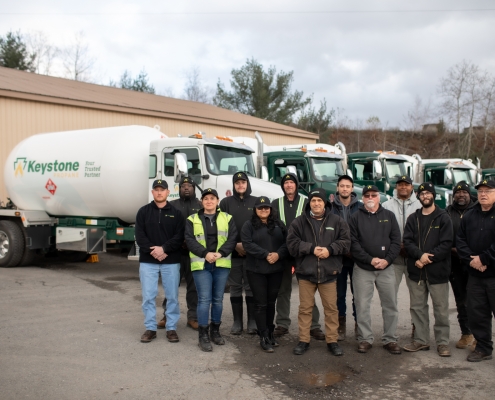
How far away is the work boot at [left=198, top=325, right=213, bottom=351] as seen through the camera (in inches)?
Answer: 235

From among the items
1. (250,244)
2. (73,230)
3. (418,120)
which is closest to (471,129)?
(418,120)

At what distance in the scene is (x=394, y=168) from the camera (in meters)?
16.4

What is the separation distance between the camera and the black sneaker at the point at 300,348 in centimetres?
583

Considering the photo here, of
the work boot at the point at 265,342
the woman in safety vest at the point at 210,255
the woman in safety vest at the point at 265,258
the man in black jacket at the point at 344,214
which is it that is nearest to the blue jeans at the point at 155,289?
the woman in safety vest at the point at 210,255

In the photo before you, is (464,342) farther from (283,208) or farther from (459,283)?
(283,208)

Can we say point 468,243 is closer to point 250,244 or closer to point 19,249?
point 250,244

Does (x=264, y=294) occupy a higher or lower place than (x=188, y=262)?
lower

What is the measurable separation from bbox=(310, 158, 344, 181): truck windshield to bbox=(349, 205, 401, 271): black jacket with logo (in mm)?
6629

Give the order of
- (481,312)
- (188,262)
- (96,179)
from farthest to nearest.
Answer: (96,179), (188,262), (481,312)

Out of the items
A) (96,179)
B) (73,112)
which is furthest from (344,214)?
(73,112)

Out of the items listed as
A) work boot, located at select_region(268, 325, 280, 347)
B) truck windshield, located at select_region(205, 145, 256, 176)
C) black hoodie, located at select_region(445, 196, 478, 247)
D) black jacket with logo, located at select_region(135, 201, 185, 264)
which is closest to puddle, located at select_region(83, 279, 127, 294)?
truck windshield, located at select_region(205, 145, 256, 176)

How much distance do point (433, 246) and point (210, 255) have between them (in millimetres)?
2541

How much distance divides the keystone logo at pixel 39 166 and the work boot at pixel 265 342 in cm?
671

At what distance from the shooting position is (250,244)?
6.05m
